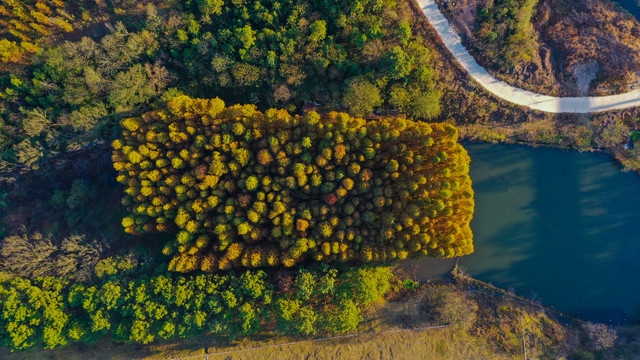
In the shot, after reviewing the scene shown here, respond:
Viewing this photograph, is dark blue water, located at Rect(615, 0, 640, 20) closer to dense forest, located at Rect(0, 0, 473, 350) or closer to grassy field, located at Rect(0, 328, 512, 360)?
dense forest, located at Rect(0, 0, 473, 350)

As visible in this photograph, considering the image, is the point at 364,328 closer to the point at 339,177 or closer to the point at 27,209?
the point at 339,177

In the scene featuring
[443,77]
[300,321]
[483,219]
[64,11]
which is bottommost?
[300,321]

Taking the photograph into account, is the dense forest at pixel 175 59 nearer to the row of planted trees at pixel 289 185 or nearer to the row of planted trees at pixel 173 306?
the row of planted trees at pixel 289 185

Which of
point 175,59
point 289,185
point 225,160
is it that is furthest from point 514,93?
point 175,59

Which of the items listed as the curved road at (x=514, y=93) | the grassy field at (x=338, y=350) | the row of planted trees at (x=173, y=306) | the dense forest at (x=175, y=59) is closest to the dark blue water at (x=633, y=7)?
the curved road at (x=514, y=93)

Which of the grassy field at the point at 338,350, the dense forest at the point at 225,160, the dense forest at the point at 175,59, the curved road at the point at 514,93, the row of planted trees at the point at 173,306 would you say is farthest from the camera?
the curved road at the point at 514,93

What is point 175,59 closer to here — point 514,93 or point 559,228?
point 514,93

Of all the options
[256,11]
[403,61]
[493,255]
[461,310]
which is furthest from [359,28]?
[461,310]
